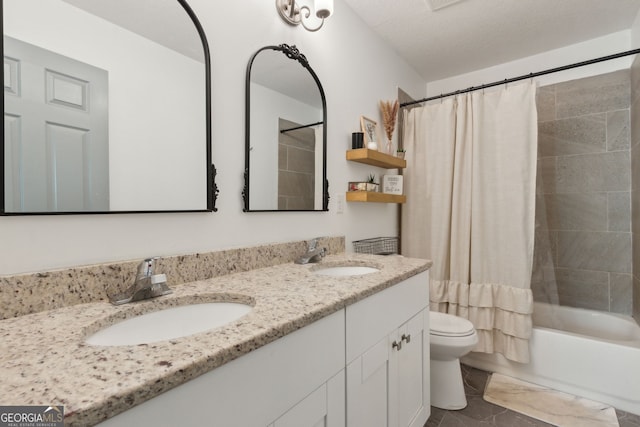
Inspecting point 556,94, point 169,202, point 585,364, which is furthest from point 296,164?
point 556,94

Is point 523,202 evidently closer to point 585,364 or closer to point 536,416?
point 585,364

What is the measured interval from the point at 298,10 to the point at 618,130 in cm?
243

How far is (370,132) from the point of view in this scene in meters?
2.04

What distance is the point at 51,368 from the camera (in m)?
0.48

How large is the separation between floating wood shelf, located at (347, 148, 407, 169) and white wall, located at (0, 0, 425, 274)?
7 cm

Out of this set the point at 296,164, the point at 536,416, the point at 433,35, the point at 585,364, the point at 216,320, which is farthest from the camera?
the point at 433,35

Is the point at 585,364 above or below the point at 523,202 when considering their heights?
below

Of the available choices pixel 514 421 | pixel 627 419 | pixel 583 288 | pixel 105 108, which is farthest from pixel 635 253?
pixel 105 108

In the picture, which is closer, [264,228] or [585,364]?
[264,228]

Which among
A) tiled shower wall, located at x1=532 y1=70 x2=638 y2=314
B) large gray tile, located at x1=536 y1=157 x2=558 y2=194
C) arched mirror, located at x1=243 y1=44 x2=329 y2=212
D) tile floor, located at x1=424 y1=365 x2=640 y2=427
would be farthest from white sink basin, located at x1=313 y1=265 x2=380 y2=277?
large gray tile, located at x1=536 y1=157 x2=558 y2=194

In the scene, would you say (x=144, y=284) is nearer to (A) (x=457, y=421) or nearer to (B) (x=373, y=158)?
(B) (x=373, y=158)

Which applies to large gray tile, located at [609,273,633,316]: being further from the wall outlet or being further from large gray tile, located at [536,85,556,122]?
the wall outlet

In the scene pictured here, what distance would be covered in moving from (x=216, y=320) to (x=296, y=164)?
0.88 meters

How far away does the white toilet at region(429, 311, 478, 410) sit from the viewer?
1.65 m
